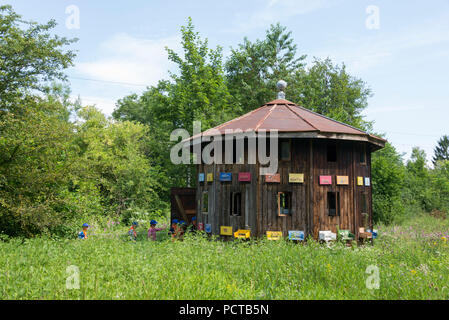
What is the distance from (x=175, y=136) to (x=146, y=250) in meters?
17.0

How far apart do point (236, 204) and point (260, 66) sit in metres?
20.2

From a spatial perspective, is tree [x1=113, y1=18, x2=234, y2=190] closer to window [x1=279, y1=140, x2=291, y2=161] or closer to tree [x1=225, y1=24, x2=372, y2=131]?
tree [x1=225, y1=24, x2=372, y2=131]

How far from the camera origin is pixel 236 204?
1397 centimetres

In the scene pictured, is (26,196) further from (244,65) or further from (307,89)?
(307,89)

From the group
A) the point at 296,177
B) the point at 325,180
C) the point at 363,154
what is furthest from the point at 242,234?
the point at 363,154

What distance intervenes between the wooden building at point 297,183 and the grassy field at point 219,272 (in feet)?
7.18

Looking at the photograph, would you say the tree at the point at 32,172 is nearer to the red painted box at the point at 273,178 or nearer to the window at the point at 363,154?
the red painted box at the point at 273,178

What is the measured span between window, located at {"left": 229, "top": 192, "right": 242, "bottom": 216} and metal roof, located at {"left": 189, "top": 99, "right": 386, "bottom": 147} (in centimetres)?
248

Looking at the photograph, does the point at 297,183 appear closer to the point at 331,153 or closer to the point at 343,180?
the point at 343,180

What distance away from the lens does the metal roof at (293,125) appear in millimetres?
12414

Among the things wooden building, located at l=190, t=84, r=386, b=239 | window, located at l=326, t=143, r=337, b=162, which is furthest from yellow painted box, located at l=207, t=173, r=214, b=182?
window, located at l=326, t=143, r=337, b=162

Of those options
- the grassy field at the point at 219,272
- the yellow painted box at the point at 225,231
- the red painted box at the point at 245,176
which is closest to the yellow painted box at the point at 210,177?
the red painted box at the point at 245,176
